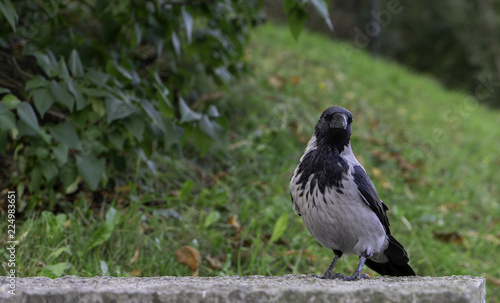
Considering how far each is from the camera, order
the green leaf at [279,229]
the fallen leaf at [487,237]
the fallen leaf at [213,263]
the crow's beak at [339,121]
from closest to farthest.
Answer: the crow's beak at [339,121] < the fallen leaf at [213,263] < the green leaf at [279,229] < the fallen leaf at [487,237]

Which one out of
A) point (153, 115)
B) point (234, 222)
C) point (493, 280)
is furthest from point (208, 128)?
point (493, 280)

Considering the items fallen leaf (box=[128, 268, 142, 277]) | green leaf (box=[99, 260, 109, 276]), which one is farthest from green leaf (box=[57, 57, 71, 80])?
fallen leaf (box=[128, 268, 142, 277])

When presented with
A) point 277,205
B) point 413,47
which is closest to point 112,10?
point 277,205

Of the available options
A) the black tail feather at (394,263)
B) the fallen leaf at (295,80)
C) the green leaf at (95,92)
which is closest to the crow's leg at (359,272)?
the black tail feather at (394,263)

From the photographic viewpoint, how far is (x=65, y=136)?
259 cm

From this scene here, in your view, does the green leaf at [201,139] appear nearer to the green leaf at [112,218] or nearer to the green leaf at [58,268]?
the green leaf at [112,218]

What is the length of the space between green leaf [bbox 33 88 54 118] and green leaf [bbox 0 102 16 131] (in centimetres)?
14

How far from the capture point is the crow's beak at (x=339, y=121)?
212cm

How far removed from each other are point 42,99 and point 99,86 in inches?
11.1

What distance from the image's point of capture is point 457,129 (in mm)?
7223

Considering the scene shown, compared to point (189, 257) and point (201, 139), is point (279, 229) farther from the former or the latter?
point (201, 139)

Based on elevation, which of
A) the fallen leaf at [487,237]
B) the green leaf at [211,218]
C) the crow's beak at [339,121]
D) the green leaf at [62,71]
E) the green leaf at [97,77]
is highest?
the crow's beak at [339,121]

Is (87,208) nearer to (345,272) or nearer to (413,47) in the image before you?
(345,272)

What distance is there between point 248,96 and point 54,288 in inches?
145
